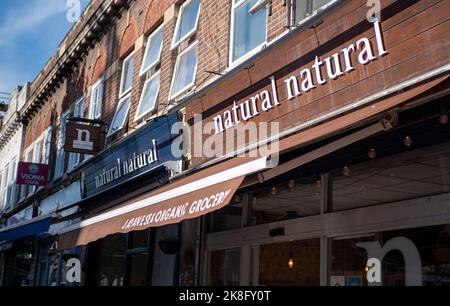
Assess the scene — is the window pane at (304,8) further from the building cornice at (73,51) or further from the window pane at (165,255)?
the building cornice at (73,51)

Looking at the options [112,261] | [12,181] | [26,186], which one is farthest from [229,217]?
[12,181]

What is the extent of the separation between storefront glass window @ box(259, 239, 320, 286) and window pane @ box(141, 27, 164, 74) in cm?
513

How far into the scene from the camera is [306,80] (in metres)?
6.36

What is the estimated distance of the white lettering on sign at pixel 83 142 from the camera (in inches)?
514

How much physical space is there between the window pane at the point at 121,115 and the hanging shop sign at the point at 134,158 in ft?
2.50

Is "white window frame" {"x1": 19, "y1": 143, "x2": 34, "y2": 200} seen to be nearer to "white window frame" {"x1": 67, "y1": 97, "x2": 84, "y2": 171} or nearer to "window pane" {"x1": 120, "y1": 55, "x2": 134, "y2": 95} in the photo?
"white window frame" {"x1": 67, "y1": 97, "x2": 84, "y2": 171}

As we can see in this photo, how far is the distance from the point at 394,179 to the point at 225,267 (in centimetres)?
333

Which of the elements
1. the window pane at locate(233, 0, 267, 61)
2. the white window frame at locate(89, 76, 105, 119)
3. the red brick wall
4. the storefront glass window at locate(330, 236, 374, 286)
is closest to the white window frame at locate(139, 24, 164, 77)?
the red brick wall

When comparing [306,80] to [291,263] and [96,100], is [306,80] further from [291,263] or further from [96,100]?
[96,100]

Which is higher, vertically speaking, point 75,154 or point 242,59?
point 75,154

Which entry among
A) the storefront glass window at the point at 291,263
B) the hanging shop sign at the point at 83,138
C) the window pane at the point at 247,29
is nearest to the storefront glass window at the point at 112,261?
the hanging shop sign at the point at 83,138

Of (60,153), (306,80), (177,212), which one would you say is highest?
(60,153)

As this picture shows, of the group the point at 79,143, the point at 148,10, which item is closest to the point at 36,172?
the point at 79,143
